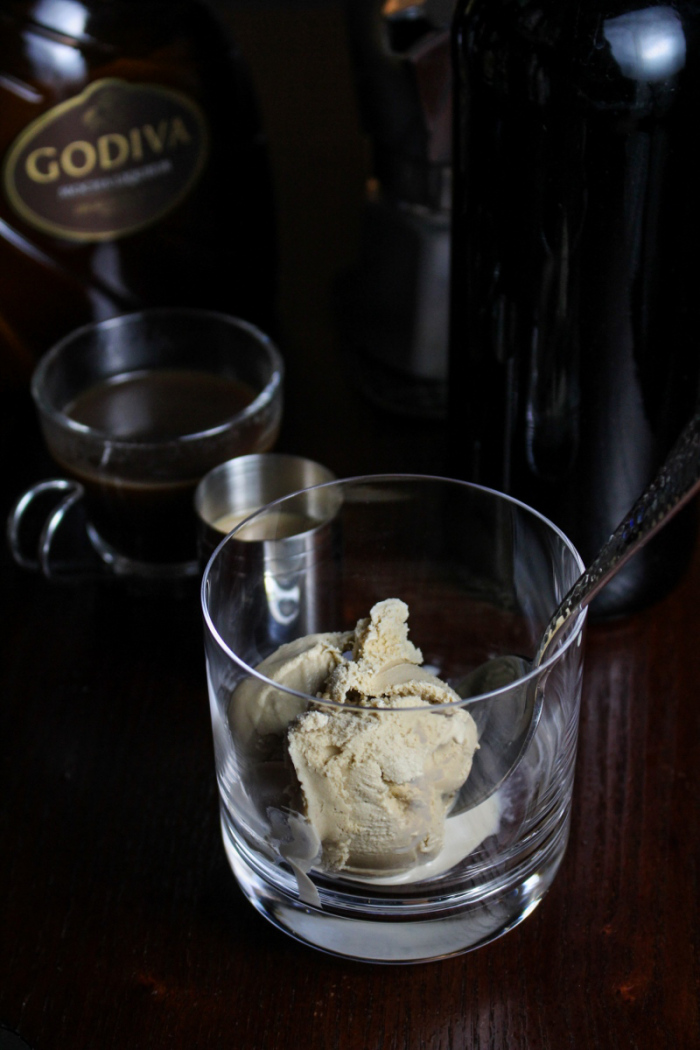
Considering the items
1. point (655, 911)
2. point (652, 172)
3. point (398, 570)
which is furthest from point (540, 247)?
point (655, 911)

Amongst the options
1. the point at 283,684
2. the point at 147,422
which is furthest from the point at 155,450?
the point at 283,684

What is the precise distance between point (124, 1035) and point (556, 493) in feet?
1.00

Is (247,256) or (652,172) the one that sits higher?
(652,172)

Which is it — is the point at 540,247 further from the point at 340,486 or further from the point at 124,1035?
the point at 124,1035

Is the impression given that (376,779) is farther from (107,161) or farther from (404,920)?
(107,161)

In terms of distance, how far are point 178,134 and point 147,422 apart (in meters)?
0.19

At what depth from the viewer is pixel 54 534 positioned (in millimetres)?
673

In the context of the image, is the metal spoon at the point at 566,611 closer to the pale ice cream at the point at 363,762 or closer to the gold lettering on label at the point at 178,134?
the pale ice cream at the point at 363,762

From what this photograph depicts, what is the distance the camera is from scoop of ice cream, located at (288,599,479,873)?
384 mm

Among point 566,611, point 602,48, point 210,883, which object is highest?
point 602,48

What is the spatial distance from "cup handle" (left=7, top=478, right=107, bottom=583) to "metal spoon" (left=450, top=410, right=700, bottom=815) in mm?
286

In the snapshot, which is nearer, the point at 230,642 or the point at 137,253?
the point at 230,642

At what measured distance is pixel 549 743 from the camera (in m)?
0.43

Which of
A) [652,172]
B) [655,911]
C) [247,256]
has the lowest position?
[655,911]
